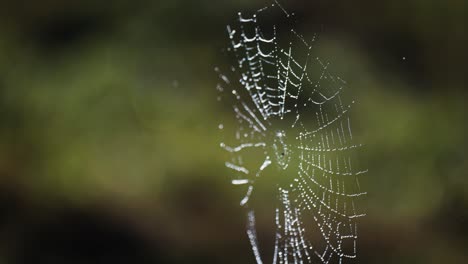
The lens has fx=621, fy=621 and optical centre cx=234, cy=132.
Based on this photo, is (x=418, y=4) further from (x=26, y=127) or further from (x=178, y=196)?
(x=26, y=127)

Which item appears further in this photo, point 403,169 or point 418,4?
point 418,4

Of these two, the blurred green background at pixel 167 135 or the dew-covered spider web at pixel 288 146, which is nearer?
the dew-covered spider web at pixel 288 146

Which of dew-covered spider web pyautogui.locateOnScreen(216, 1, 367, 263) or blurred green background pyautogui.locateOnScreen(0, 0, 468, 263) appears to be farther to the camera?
blurred green background pyautogui.locateOnScreen(0, 0, 468, 263)

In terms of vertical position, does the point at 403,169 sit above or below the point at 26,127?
below

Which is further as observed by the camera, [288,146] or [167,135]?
[167,135]

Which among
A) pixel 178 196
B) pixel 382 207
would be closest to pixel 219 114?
pixel 178 196

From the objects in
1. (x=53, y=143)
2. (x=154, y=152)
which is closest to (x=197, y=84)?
(x=154, y=152)

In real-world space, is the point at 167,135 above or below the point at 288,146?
above

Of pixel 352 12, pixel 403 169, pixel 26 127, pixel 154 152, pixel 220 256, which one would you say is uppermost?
pixel 352 12
